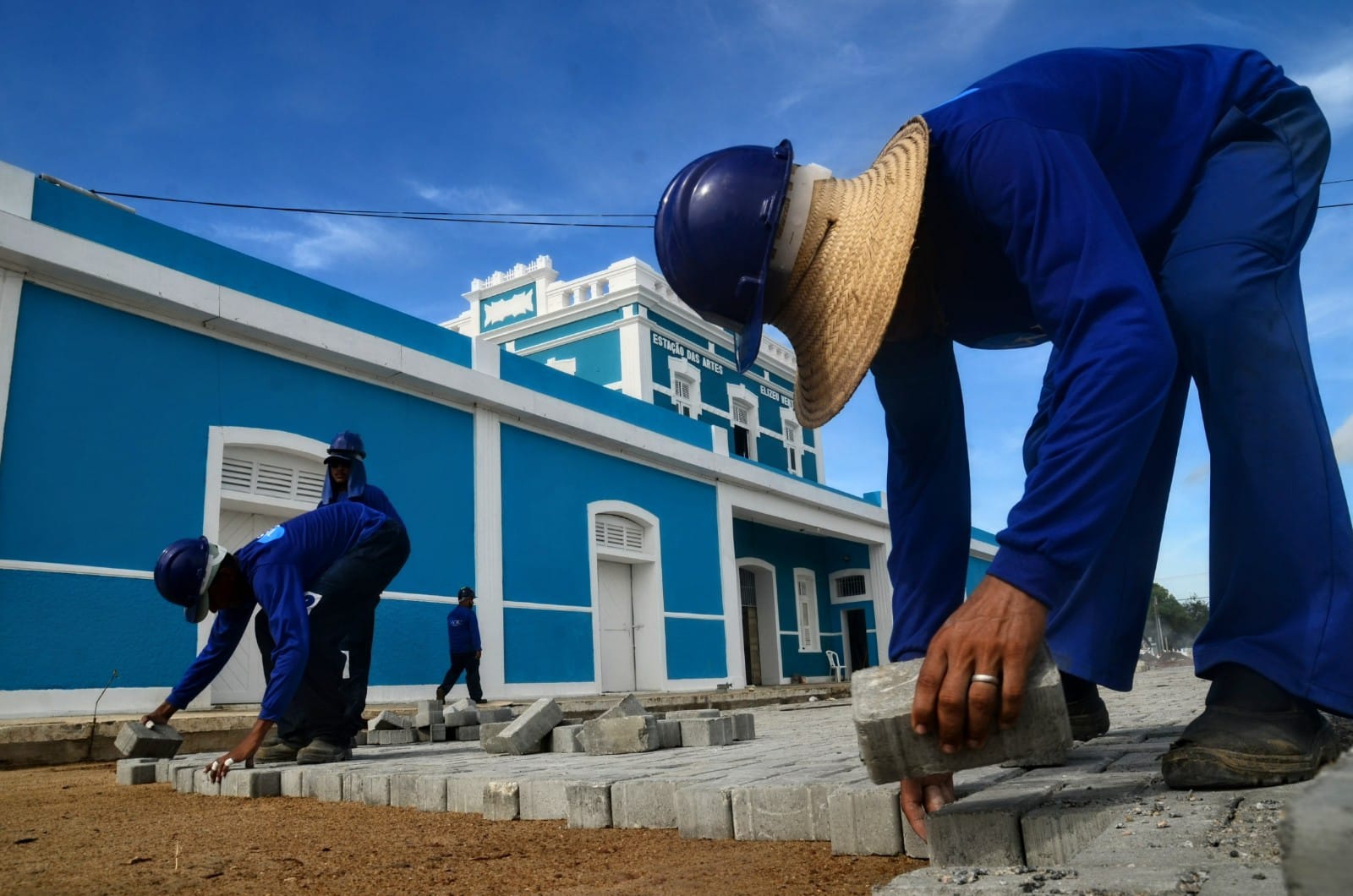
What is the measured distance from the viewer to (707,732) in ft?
15.3

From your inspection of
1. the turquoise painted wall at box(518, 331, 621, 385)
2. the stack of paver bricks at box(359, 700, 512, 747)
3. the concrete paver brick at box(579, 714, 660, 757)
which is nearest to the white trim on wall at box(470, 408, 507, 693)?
the stack of paver bricks at box(359, 700, 512, 747)

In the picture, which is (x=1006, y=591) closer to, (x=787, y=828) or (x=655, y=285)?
(x=787, y=828)

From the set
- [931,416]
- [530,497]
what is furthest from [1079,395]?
[530,497]

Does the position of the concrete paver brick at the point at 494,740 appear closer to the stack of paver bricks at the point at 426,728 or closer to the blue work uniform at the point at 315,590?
the blue work uniform at the point at 315,590

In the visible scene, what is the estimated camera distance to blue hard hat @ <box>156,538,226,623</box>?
410 centimetres

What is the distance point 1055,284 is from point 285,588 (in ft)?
11.5

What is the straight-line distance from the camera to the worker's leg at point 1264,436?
1.71 m

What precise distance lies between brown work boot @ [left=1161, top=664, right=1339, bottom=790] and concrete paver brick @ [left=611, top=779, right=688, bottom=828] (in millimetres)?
1325

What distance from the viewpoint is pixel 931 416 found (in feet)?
7.26

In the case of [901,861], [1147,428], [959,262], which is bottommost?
[901,861]

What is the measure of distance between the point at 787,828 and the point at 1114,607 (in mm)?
913

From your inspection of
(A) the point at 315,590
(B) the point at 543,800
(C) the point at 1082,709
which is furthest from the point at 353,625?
(C) the point at 1082,709

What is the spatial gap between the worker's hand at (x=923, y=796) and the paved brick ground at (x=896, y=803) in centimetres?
6

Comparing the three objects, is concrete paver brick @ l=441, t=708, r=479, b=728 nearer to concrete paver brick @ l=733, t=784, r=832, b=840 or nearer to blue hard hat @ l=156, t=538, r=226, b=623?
blue hard hat @ l=156, t=538, r=226, b=623
